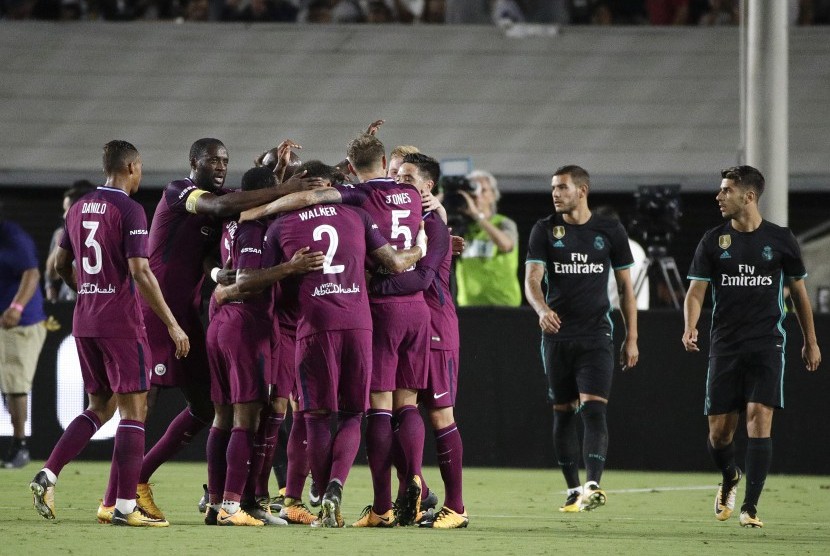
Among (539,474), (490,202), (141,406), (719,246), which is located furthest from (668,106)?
(141,406)

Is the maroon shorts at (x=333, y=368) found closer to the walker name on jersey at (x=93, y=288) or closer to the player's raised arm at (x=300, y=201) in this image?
the player's raised arm at (x=300, y=201)

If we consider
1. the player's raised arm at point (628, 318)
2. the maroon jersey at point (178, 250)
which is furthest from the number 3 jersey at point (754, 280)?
the maroon jersey at point (178, 250)

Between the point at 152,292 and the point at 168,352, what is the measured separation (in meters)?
0.74

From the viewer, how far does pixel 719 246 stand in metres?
8.48

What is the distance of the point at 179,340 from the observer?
7.46 meters

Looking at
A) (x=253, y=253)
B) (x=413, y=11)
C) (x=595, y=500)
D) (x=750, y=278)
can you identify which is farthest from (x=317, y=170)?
(x=413, y=11)

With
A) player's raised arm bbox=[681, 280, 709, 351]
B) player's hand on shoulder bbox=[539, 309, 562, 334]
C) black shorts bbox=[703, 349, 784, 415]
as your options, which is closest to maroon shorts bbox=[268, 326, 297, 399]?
player's hand on shoulder bbox=[539, 309, 562, 334]

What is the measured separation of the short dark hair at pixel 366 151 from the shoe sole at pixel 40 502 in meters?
2.42

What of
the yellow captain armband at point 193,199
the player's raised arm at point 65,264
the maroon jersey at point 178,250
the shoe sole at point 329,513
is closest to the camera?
the shoe sole at point 329,513

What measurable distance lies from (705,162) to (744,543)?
8080mm

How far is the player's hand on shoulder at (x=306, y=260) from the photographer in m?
7.37

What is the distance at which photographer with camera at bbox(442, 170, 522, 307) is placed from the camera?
11.4m

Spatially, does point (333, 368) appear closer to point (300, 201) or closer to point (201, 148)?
point (300, 201)

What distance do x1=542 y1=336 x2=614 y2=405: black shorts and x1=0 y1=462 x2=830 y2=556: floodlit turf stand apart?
77 centimetres
